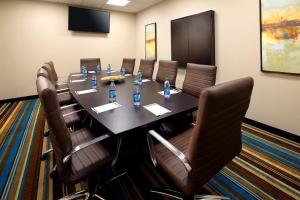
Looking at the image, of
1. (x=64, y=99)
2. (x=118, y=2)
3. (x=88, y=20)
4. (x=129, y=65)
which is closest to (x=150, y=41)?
(x=118, y=2)

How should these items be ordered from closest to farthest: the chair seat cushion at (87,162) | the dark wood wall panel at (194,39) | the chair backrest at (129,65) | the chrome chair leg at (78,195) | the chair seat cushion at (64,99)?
1. the chair seat cushion at (87,162)
2. the chrome chair leg at (78,195)
3. the chair seat cushion at (64,99)
4. the dark wood wall panel at (194,39)
5. the chair backrest at (129,65)

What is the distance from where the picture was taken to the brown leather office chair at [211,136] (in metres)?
0.90

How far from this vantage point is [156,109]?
5.33ft

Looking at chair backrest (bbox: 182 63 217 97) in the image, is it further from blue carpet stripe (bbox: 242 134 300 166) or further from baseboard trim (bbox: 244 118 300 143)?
baseboard trim (bbox: 244 118 300 143)


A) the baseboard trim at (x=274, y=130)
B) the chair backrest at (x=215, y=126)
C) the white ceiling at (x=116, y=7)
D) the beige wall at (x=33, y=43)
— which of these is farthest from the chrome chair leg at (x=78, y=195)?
Answer: the white ceiling at (x=116, y=7)

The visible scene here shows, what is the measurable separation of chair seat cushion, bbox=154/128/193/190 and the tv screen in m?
4.76

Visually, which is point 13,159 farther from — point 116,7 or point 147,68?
point 116,7

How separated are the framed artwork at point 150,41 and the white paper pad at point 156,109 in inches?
152

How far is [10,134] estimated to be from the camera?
2826mm

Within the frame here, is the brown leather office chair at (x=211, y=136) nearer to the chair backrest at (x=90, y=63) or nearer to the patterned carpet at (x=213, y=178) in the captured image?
the patterned carpet at (x=213, y=178)

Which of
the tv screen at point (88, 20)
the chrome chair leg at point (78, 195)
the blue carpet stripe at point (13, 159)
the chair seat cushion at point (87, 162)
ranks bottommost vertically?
the chrome chair leg at point (78, 195)

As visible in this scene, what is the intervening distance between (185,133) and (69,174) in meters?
0.97

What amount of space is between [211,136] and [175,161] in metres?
0.38

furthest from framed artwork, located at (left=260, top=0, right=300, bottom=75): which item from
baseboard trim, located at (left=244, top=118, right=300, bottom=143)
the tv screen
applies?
the tv screen
